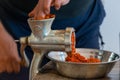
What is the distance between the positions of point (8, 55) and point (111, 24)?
0.87 metres

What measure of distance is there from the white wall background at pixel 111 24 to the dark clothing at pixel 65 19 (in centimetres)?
53

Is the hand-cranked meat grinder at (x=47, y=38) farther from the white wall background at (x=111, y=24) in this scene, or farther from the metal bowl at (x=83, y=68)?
the white wall background at (x=111, y=24)

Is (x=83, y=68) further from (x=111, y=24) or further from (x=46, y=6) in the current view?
(x=111, y=24)

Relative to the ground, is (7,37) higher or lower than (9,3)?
lower

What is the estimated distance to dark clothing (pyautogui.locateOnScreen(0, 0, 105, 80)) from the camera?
924mm

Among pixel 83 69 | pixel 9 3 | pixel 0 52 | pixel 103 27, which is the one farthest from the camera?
pixel 103 27

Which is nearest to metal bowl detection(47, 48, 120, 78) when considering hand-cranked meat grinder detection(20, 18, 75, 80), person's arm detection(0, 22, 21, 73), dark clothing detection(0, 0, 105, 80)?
hand-cranked meat grinder detection(20, 18, 75, 80)

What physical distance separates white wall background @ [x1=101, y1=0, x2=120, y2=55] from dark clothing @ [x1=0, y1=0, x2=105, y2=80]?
1.73 ft

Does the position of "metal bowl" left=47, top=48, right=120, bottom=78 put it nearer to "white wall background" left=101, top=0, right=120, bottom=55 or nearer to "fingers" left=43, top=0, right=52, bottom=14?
"fingers" left=43, top=0, right=52, bottom=14

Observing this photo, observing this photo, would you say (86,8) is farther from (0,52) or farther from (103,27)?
(103,27)

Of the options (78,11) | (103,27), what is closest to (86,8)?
(78,11)

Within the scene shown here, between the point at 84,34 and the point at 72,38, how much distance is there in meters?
0.37

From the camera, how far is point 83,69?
62cm

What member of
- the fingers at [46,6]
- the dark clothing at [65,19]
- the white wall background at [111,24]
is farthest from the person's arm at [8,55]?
the white wall background at [111,24]
